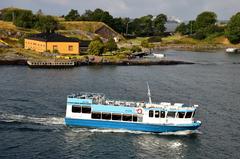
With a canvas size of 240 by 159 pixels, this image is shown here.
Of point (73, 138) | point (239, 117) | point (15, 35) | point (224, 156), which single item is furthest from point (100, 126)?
point (15, 35)

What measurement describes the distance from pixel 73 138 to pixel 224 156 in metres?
18.8

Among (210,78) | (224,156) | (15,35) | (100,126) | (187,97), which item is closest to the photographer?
(224,156)

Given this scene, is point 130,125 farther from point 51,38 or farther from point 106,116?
point 51,38

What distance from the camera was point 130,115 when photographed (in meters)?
60.0

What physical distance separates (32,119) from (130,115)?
14.3m

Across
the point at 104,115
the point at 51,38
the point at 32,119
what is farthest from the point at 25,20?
the point at 104,115

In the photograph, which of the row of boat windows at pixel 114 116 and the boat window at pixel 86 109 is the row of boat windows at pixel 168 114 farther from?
A: the boat window at pixel 86 109

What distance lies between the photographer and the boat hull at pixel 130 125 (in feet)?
194

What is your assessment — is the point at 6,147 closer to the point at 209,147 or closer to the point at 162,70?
the point at 209,147

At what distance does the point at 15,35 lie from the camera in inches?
6358

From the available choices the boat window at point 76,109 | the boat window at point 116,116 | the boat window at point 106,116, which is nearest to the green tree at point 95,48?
the boat window at point 76,109

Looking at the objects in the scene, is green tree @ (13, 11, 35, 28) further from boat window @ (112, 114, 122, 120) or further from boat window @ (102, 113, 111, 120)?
boat window @ (112, 114, 122, 120)

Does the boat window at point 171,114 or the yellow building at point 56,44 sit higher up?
the yellow building at point 56,44

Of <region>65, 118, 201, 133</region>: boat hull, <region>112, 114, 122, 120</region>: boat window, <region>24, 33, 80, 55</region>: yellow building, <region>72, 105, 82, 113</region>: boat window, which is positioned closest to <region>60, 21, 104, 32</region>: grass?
<region>24, 33, 80, 55</region>: yellow building
